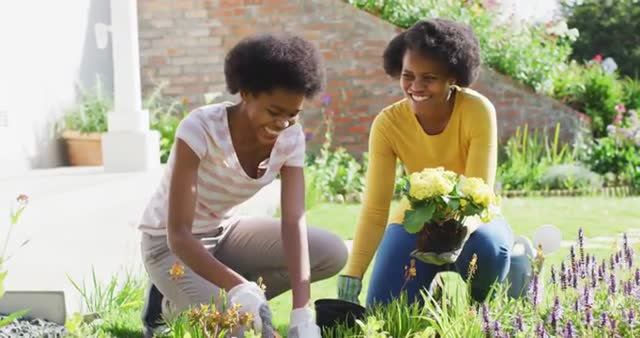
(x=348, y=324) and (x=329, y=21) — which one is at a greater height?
(x=329, y=21)

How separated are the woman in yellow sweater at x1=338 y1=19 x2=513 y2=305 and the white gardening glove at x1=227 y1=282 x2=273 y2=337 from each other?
2.32 ft

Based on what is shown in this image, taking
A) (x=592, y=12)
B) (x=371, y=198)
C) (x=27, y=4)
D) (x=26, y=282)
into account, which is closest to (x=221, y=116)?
(x=371, y=198)

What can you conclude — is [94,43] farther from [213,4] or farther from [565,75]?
[565,75]

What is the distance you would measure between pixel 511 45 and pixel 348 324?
7428 millimetres

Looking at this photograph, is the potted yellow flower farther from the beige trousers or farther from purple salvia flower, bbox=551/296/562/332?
the beige trousers

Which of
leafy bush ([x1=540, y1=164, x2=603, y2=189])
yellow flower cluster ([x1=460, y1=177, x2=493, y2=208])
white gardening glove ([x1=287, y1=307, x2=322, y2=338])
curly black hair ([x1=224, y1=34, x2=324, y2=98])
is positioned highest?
curly black hair ([x1=224, y1=34, x2=324, y2=98])

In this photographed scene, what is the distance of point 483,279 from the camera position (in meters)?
3.13

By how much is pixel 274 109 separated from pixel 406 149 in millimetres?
785

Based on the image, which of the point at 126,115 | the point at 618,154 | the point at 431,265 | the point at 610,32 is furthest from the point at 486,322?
the point at 610,32

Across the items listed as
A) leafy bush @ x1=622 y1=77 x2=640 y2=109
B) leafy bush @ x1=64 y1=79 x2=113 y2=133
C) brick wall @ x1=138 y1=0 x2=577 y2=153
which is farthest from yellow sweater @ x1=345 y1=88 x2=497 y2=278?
leafy bush @ x1=622 y1=77 x2=640 y2=109

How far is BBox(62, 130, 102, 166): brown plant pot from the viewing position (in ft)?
25.3

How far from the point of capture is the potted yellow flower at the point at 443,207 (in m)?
2.77

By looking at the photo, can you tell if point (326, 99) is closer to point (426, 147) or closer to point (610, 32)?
point (426, 147)

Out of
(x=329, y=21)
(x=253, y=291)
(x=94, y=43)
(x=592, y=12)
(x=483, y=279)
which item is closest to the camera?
(x=253, y=291)
